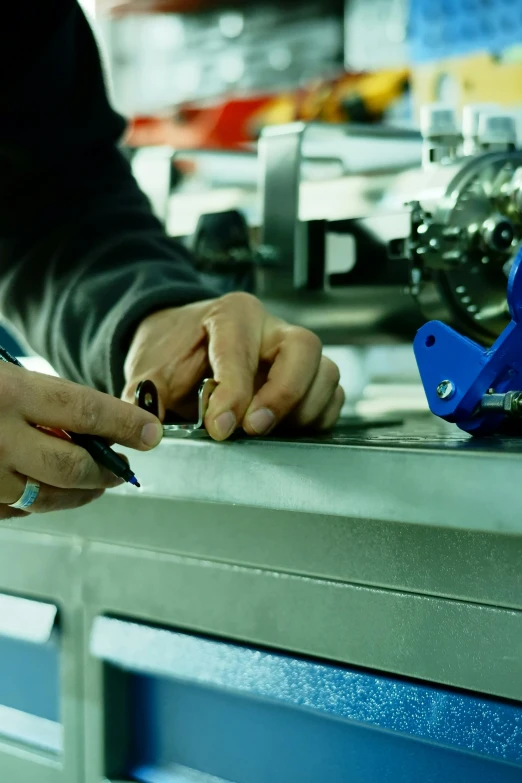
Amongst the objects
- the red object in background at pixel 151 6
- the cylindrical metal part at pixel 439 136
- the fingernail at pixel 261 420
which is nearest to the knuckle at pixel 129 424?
the fingernail at pixel 261 420

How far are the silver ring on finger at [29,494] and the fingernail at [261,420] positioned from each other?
0.52 feet

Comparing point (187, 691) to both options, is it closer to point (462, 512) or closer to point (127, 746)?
point (127, 746)

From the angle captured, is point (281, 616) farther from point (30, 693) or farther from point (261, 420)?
point (30, 693)

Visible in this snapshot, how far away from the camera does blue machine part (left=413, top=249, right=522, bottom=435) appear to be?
65 cm

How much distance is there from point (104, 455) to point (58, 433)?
4 cm

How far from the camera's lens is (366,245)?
1.03m

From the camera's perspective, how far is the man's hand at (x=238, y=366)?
0.71m

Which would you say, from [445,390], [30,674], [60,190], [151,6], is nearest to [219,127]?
[151,6]

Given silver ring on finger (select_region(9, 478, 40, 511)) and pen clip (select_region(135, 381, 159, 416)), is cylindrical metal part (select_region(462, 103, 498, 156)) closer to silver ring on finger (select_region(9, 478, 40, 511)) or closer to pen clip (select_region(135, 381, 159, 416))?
pen clip (select_region(135, 381, 159, 416))

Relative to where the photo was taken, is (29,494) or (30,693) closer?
(29,494)

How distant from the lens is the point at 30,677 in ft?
2.99

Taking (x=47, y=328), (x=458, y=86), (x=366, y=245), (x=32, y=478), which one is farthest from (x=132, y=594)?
(x=458, y=86)

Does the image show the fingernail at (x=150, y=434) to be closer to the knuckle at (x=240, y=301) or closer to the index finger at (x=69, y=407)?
the index finger at (x=69, y=407)

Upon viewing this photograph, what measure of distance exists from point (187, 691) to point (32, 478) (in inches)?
9.7
